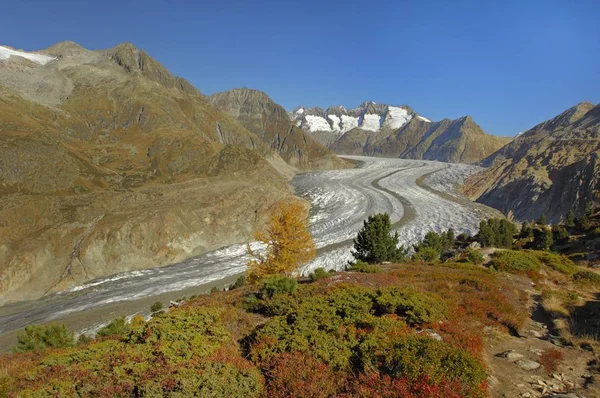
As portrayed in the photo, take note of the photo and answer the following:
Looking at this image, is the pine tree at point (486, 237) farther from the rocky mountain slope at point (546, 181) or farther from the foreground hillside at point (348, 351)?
the rocky mountain slope at point (546, 181)

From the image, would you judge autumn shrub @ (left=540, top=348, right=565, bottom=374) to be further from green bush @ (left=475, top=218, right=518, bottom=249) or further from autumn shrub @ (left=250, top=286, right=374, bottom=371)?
green bush @ (left=475, top=218, right=518, bottom=249)

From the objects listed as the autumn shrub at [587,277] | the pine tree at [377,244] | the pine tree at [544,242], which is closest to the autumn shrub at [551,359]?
the autumn shrub at [587,277]

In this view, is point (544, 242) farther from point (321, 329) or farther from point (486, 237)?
point (321, 329)

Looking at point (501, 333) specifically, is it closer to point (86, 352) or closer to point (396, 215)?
point (86, 352)

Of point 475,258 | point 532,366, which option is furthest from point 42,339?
point 475,258

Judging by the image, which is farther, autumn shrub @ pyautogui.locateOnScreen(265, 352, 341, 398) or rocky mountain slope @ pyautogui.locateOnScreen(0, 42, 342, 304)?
rocky mountain slope @ pyautogui.locateOnScreen(0, 42, 342, 304)

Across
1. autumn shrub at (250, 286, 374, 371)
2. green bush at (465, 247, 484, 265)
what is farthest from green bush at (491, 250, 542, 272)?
autumn shrub at (250, 286, 374, 371)
